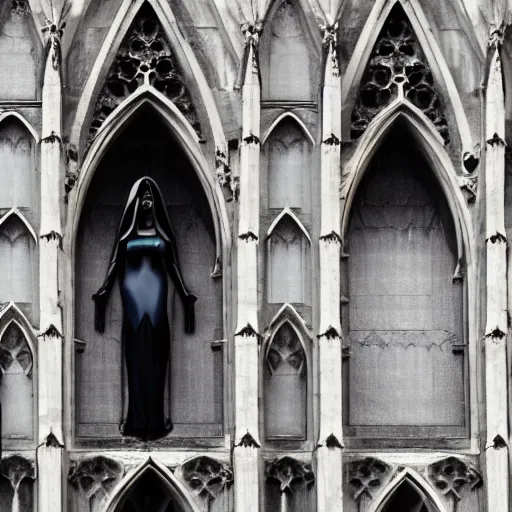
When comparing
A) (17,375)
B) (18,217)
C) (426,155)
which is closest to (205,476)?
(17,375)

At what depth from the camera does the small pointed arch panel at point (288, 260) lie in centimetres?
2716

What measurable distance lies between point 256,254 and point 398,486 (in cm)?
292

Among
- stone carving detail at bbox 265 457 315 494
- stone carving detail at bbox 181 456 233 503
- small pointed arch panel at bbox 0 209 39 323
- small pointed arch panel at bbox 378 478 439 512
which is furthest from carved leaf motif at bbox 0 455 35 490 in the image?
small pointed arch panel at bbox 378 478 439 512

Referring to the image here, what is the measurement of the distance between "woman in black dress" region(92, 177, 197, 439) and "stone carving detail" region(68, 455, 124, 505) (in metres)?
0.54

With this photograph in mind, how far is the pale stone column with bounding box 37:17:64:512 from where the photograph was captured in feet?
86.5

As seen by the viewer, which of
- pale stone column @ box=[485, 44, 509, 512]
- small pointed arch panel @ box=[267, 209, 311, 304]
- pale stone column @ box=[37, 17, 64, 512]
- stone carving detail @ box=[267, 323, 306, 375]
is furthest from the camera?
small pointed arch panel @ box=[267, 209, 311, 304]

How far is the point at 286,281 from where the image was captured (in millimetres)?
27172

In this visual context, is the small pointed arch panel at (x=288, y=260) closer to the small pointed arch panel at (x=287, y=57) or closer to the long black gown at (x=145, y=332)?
the long black gown at (x=145, y=332)

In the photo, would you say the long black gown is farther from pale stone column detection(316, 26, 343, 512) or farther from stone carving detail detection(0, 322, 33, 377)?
pale stone column detection(316, 26, 343, 512)

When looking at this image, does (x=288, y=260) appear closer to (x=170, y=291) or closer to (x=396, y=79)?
(x=170, y=291)

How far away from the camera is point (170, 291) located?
2772 cm

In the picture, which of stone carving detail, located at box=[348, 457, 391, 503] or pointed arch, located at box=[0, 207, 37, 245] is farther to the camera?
pointed arch, located at box=[0, 207, 37, 245]

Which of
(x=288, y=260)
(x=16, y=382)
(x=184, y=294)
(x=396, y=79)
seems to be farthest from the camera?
(x=396, y=79)

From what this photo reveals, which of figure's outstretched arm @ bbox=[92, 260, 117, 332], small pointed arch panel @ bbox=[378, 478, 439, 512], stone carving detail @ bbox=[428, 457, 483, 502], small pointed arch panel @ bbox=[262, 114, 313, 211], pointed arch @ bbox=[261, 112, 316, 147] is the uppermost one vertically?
pointed arch @ bbox=[261, 112, 316, 147]
